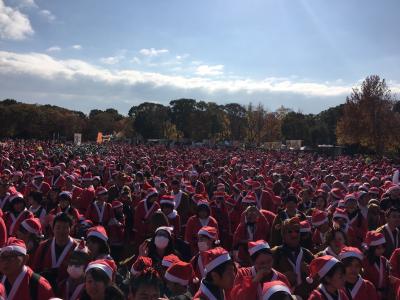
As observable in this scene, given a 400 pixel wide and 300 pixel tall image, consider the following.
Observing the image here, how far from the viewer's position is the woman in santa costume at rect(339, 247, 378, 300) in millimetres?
4383

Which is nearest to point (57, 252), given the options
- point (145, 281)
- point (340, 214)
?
point (145, 281)

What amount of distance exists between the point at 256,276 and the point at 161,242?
1659 millimetres

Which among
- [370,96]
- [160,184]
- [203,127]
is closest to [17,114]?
[203,127]

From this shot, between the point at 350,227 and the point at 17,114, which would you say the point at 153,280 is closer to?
the point at 350,227

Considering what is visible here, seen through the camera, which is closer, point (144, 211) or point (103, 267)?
point (103, 267)

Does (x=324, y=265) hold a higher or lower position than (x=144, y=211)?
higher

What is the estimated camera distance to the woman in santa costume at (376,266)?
526 cm

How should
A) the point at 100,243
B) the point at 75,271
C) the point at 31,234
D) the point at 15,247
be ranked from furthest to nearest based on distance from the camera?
1. the point at 31,234
2. the point at 100,243
3. the point at 75,271
4. the point at 15,247

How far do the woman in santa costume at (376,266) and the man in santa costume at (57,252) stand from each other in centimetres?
362

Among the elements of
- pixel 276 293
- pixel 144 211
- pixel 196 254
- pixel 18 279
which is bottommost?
pixel 196 254

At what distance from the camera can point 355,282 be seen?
4449 millimetres

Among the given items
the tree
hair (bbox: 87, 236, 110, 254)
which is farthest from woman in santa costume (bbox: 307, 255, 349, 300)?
the tree

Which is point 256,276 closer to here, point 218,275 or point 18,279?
point 218,275

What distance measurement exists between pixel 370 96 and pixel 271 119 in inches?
1540
